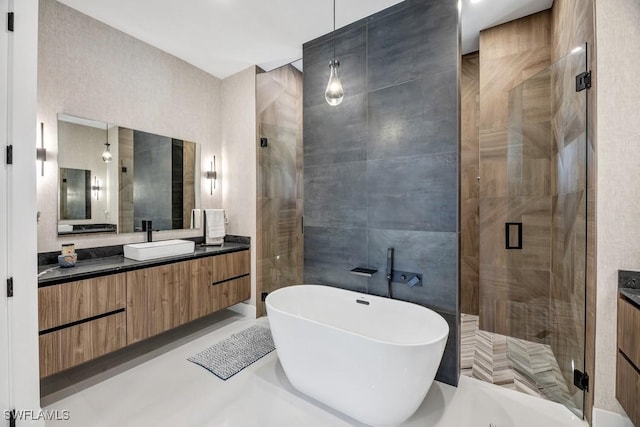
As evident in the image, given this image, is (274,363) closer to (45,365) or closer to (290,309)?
(290,309)

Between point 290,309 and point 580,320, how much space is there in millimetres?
2079

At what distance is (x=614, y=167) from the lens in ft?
5.03

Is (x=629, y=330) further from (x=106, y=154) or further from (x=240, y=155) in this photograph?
(x=106, y=154)

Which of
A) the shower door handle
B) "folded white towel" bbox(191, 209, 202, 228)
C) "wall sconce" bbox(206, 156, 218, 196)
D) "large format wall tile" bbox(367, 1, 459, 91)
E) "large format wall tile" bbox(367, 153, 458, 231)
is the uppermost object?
"large format wall tile" bbox(367, 1, 459, 91)

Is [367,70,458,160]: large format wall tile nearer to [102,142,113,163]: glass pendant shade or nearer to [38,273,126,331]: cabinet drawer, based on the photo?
[38,273,126,331]: cabinet drawer

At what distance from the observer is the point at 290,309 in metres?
2.35

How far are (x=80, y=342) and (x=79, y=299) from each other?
0.32 meters

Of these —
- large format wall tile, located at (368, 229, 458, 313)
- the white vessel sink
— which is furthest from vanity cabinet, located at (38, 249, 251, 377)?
large format wall tile, located at (368, 229, 458, 313)

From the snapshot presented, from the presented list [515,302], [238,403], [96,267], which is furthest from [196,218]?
[515,302]

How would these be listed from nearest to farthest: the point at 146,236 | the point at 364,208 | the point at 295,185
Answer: the point at 364,208
the point at 146,236
the point at 295,185

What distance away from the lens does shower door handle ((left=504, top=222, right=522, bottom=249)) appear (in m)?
2.58

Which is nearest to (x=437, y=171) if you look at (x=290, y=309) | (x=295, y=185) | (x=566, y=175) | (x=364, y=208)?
(x=364, y=208)

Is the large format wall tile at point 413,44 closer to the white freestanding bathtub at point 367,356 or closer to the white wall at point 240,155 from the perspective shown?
the white wall at point 240,155

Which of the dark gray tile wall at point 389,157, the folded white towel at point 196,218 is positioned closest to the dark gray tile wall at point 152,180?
the folded white towel at point 196,218
